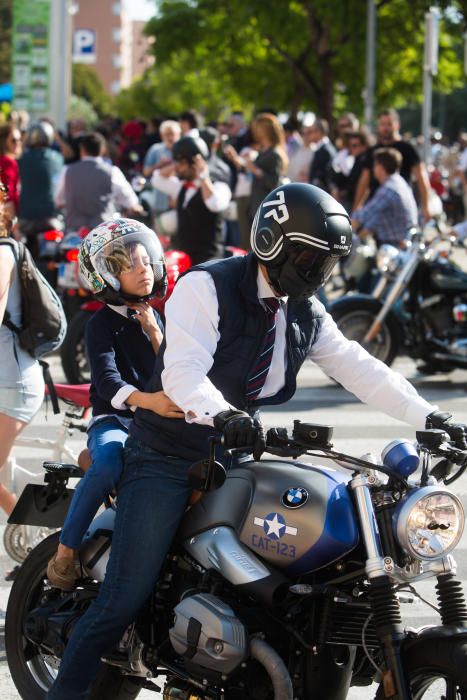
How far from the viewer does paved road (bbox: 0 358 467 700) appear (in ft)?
27.2

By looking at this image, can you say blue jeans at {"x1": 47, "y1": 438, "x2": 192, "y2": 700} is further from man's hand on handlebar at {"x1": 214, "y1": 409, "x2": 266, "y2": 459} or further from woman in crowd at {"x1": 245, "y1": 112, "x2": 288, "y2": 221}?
woman in crowd at {"x1": 245, "y1": 112, "x2": 288, "y2": 221}

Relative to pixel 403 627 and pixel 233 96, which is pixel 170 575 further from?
pixel 233 96

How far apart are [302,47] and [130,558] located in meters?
40.0

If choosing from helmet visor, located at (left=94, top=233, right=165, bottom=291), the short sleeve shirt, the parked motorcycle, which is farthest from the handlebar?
the short sleeve shirt

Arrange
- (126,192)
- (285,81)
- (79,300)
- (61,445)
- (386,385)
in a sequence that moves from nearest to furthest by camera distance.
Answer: (386,385) → (61,445) → (79,300) → (126,192) → (285,81)

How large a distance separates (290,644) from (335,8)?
3596 cm

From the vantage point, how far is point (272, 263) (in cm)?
377

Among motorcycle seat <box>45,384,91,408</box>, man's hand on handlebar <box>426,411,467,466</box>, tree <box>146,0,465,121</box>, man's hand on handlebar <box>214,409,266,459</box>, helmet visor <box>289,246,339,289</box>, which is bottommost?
tree <box>146,0,465,121</box>

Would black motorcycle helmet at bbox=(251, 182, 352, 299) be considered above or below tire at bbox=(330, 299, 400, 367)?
above

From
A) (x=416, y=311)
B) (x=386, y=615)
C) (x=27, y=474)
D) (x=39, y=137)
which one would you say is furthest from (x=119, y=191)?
(x=386, y=615)

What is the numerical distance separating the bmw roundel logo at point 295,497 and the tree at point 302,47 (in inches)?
1324

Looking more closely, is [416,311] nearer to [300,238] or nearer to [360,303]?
[360,303]

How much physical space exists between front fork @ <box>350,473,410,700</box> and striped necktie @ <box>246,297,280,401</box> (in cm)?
65

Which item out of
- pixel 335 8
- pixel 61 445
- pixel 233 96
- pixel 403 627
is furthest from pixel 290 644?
pixel 233 96
